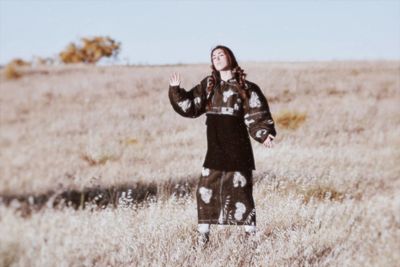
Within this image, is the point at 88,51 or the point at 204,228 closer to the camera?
the point at 204,228

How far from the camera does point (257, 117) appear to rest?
12.5 ft

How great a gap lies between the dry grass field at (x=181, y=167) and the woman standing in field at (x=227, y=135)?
0.19 m

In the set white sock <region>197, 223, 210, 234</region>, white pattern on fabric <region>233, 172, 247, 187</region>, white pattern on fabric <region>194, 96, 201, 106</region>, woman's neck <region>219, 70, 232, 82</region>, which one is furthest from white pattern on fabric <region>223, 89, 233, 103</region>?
white sock <region>197, 223, 210, 234</region>

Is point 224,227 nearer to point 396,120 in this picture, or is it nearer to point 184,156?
point 184,156

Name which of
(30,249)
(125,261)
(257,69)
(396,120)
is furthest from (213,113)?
(257,69)

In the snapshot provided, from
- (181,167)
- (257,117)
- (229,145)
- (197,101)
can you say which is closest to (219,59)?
(197,101)

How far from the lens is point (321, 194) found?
229 inches

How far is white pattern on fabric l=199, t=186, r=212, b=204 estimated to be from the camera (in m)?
3.89

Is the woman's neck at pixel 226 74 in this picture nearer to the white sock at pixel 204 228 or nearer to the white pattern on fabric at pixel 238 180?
the white pattern on fabric at pixel 238 180

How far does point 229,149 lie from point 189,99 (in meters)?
0.51

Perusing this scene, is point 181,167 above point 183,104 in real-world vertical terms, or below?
below

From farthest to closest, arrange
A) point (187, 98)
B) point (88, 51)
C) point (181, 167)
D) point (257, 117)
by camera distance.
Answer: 1. point (88, 51)
2. point (181, 167)
3. point (187, 98)
4. point (257, 117)

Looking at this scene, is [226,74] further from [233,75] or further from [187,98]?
[187,98]

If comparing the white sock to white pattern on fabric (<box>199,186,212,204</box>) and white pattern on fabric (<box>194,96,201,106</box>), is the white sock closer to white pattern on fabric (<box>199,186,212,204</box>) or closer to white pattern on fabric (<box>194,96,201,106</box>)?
white pattern on fabric (<box>199,186,212,204</box>)
